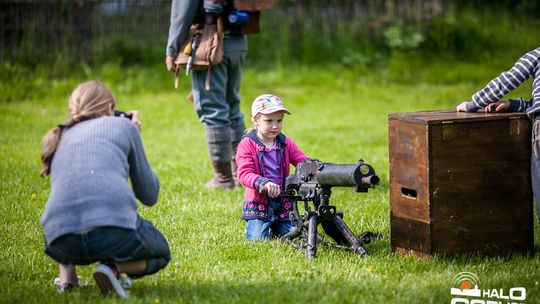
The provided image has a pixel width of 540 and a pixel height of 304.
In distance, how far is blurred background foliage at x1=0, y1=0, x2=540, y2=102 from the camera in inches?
577

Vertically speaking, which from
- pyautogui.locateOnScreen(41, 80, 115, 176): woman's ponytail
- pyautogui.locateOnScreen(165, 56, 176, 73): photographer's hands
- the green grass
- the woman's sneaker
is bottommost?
the green grass

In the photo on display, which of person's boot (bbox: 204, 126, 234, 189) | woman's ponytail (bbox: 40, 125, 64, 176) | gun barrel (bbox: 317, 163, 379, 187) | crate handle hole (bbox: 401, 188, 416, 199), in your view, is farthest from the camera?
person's boot (bbox: 204, 126, 234, 189)

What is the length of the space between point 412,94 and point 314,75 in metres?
1.90

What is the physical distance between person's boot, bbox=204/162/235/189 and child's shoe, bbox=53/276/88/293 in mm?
3247

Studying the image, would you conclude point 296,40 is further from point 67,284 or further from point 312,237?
point 67,284

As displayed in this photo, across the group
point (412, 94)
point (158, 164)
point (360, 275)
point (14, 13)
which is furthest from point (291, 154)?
point (14, 13)

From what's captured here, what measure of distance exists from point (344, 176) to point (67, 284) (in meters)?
1.77

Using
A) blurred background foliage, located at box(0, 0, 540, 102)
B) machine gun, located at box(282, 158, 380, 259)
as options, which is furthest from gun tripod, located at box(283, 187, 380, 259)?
blurred background foliage, located at box(0, 0, 540, 102)

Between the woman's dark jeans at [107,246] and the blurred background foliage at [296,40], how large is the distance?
9.57 m

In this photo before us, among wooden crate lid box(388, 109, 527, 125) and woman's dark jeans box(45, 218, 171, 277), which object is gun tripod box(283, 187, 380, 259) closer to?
wooden crate lid box(388, 109, 527, 125)

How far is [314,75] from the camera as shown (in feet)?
50.9

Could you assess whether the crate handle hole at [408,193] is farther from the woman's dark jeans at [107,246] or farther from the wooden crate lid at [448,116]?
the woman's dark jeans at [107,246]

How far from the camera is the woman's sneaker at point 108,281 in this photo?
180 inches

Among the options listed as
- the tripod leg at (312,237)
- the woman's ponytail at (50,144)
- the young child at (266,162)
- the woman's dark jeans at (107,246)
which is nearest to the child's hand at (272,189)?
the young child at (266,162)
